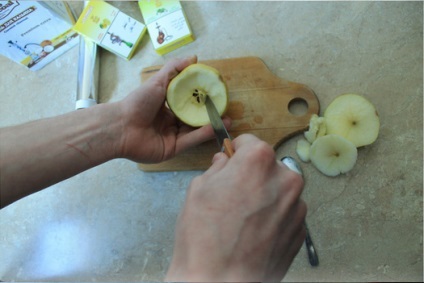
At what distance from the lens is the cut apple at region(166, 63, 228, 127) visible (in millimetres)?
795

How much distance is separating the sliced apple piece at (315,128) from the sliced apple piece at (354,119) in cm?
2

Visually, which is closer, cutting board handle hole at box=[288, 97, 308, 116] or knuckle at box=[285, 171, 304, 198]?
knuckle at box=[285, 171, 304, 198]

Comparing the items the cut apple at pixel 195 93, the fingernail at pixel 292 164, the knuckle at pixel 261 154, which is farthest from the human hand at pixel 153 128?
the knuckle at pixel 261 154

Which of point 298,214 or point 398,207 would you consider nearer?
point 298,214

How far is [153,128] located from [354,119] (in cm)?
51

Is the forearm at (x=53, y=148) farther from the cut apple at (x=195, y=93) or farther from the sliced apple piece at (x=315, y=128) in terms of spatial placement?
the sliced apple piece at (x=315, y=128)

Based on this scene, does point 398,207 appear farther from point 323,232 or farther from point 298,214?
point 298,214

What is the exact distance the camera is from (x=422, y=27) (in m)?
0.93

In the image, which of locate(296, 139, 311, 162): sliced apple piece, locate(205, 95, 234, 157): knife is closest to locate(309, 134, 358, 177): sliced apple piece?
locate(296, 139, 311, 162): sliced apple piece

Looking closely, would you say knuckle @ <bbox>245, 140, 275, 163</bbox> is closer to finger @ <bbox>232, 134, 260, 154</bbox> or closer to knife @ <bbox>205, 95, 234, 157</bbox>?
finger @ <bbox>232, 134, 260, 154</bbox>

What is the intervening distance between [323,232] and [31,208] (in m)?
0.79

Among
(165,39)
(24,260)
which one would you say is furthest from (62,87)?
(24,260)

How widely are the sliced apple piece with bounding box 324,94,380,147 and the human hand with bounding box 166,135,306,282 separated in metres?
0.35

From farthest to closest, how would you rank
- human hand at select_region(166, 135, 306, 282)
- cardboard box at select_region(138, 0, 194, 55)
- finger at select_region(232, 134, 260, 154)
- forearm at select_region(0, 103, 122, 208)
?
cardboard box at select_region(138, 0, 194, 55)
forearm at select_region(0, 103, 122, 208)
finger at select_region(232, 134, 260, 154)
human hand at select_region(166, 135, 306, 282)
